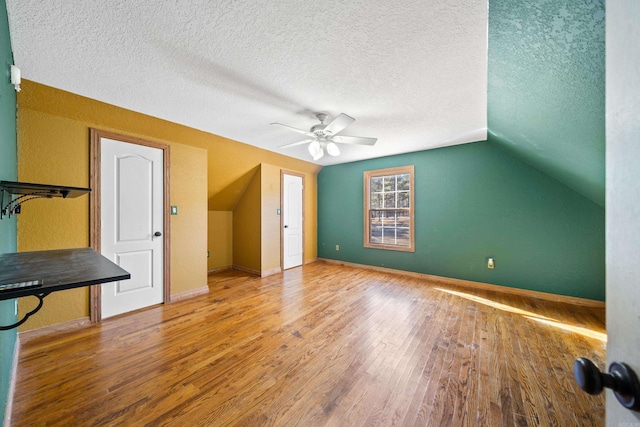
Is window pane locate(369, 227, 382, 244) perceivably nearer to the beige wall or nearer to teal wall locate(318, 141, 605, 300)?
teal wall locate(318, 141, 605, 300)

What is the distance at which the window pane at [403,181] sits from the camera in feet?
15.1

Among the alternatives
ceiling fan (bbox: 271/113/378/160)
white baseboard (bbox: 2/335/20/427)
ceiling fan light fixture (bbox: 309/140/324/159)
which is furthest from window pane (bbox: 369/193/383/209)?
white baseboard (bbox: 2/335/20/427)

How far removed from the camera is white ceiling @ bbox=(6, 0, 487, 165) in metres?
1.38

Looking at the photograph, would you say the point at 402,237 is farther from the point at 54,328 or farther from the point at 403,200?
the point at 54,328

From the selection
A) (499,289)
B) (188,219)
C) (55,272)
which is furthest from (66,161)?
(499,289)

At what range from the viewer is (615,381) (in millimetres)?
421

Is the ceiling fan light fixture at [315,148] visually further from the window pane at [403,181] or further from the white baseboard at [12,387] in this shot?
the white baseboard at [12,387]

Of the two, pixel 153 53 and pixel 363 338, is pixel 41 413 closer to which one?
Result: pixel 363 338

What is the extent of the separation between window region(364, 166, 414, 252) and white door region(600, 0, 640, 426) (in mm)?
4183

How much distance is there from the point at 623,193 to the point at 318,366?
202 centimetres

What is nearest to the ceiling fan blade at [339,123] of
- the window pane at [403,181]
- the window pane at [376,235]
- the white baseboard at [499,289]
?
the window pane at [403,181]

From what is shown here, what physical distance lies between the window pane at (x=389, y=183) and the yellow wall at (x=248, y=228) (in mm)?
2574

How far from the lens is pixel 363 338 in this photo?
2.30m

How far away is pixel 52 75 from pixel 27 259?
71.2 inches
